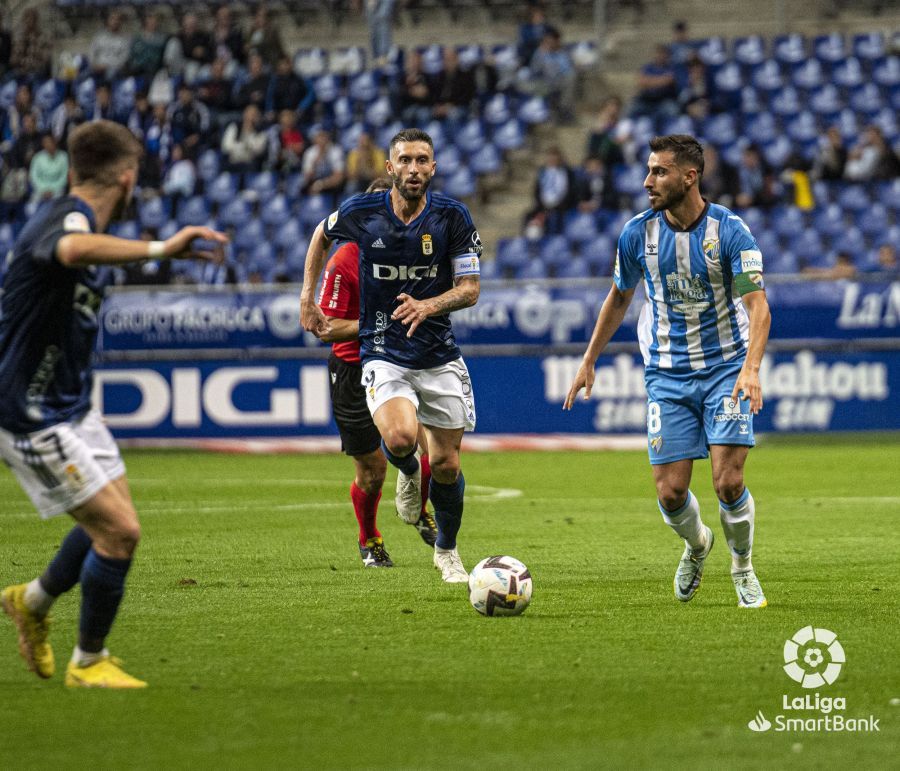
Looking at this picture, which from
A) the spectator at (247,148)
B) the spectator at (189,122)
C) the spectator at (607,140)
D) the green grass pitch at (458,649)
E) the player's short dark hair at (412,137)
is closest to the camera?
the green grass pitch at (458,649)

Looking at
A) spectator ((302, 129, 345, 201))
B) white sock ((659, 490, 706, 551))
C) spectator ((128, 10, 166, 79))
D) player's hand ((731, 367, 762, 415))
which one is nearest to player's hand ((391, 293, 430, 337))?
white sock ((659, 490, 706, 551))

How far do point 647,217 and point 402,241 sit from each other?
1.45 metres

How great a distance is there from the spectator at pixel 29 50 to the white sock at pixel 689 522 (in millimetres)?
21390

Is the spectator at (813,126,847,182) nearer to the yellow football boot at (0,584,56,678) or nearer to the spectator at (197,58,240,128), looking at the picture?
the spectator at (197,58,240,128)

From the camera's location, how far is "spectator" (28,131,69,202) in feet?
76.4

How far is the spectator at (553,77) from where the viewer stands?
79.8 ft

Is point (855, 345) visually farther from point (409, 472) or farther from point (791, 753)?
point (791, 753)

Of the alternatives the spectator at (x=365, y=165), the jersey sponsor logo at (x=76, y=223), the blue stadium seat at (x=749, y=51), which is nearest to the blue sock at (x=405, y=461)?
the jersey sponsor logo at (x=76, y=223)

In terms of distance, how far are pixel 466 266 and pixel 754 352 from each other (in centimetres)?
188

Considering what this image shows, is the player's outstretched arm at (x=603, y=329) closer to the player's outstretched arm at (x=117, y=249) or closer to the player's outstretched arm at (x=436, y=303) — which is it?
the player's outstretched arm at (x=436, y=303)

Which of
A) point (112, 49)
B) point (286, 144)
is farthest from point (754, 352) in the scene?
point (112, 49)

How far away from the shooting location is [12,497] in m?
13.6

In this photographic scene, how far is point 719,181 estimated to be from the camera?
2117 cm

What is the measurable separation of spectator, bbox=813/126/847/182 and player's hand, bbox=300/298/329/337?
14.5 metres
